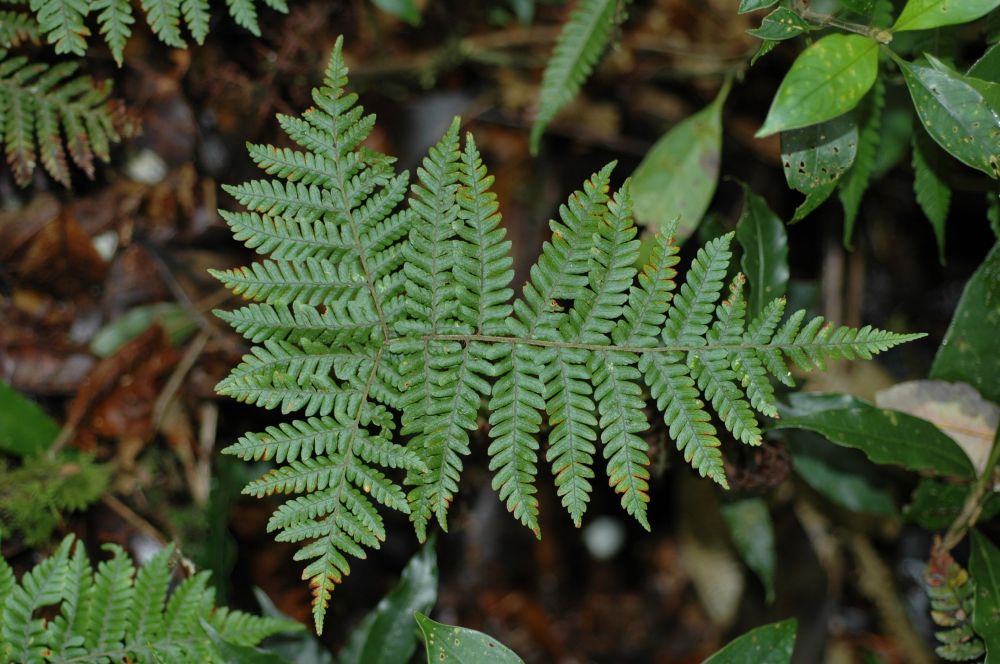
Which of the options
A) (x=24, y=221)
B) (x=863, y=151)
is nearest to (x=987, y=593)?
(x=863, y=151)

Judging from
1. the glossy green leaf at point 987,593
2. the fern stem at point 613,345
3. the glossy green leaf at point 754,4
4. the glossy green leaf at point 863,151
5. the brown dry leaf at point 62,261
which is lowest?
the glossy green leaf at point 987,593

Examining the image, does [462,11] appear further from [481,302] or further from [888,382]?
[888,382]

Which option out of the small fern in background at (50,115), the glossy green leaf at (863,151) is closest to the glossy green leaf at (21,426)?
the small fern in background at (50,115)

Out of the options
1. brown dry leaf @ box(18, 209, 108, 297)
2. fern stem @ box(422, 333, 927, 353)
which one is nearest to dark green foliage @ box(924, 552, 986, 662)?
fern stem @ box(422, 333, 927, 353)

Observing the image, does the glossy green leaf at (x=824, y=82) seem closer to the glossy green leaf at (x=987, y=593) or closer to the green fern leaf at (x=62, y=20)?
the glossy green leaf at (x=987, y=593)

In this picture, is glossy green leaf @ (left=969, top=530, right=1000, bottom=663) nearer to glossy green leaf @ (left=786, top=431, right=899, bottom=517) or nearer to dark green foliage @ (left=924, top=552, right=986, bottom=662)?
dark green foliage @ (left=924, top=552, right=986, bottom=662)

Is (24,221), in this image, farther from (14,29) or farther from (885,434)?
(885,434)

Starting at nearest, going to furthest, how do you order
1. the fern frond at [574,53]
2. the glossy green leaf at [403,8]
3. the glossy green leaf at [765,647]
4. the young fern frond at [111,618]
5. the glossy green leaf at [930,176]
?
the young fern frond at [111,618], the glossy green leaf at [765,647], the glossy green leaf at [930,176], the fern frond at [574,53], the glossy green leaf at [403,8]
